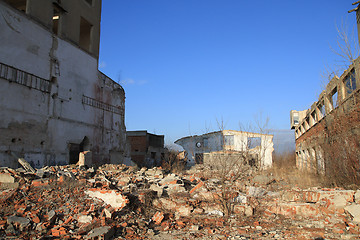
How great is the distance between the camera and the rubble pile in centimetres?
630

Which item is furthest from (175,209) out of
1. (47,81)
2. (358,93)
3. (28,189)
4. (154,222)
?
(47,81)

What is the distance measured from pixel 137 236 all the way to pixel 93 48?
492 inches

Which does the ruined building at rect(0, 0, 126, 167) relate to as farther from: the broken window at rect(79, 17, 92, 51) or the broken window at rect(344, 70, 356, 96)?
the broken window at rect(344, 70, 356, 96)

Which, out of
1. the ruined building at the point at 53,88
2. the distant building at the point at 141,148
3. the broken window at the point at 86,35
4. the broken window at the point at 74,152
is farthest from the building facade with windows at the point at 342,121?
the distant building at the point at 141,148

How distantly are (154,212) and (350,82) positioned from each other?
8.53 metres

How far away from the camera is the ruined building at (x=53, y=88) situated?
10.8 m

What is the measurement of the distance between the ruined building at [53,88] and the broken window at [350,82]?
1179 centimetres

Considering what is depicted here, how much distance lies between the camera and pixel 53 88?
12.7 m

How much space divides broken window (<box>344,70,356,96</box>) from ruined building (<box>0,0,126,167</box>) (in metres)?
A: 11.8

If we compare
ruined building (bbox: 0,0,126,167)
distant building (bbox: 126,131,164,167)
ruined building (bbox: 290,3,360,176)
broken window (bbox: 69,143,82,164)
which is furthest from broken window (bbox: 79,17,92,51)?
ruined building (bbox: 290,3,360,176)

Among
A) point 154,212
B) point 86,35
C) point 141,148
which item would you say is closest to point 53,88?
point 86,35

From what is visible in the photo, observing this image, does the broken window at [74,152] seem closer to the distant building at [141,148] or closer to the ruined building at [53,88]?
the ruined building at [53,88]

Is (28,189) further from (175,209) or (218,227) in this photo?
(218,227)

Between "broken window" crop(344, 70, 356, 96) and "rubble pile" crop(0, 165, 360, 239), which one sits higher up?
"broken window" crop(344, 70, 356, 96)
